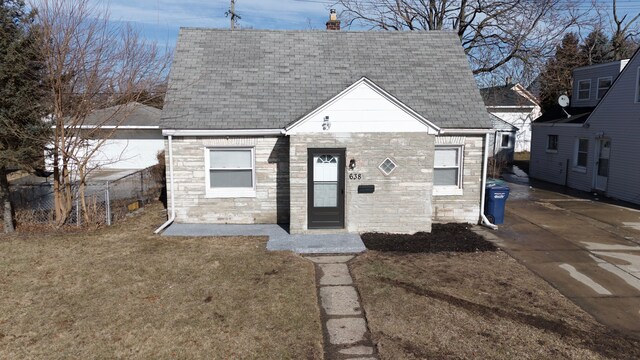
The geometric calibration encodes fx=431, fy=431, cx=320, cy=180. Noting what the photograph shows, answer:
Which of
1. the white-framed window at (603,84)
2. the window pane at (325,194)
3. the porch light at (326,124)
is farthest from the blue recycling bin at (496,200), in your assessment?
the white-framed window at (603,84)

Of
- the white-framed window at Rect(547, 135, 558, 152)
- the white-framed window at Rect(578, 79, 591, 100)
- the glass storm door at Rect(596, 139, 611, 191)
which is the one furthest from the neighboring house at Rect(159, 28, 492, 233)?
the white-framed window at Rect(578, 79, 591, 100)

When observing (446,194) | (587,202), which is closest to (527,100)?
(587,202)

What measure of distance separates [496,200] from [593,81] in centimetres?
1341

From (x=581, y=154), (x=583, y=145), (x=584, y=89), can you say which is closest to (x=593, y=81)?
(x=584, y=89)

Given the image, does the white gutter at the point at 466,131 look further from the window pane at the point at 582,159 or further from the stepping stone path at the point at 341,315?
the window pane at the point at 582,159

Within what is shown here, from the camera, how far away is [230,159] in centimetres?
1234

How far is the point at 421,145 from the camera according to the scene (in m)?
11.2

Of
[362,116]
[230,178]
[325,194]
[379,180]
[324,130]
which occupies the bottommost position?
[325,194]

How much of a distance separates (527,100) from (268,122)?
3195cm

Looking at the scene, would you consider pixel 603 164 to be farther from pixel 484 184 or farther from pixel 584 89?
→ pixel 484 184

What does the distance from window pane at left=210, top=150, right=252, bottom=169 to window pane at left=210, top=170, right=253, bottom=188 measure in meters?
0.14

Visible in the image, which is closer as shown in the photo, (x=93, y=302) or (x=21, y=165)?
(x=93, y=302)

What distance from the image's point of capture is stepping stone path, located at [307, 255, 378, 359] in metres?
5.87

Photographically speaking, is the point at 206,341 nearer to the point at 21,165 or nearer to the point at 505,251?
the point at 505,251
